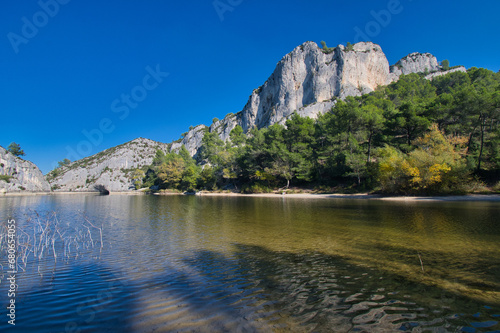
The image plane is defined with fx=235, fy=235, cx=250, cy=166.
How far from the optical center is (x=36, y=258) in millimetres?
8906

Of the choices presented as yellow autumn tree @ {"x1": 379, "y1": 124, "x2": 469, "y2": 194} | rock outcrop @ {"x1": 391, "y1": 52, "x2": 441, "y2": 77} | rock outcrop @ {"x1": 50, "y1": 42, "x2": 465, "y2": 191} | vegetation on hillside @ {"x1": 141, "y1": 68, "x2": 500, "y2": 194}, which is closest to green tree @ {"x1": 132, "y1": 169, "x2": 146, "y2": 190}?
rock outcrop @ {"x1": 50, "y1": 42, "x2": 465, "y2": 191}

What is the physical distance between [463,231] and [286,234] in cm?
915

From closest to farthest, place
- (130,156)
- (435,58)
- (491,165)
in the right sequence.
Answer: (491,165), (130,156), (435,58)

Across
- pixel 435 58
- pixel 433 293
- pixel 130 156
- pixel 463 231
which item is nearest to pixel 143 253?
pixel 433 293

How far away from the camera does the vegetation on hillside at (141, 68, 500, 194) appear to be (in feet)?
108

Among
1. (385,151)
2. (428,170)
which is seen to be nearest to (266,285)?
(428,170)

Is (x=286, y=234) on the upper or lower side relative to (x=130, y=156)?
lower

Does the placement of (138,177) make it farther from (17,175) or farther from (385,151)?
(385,151)

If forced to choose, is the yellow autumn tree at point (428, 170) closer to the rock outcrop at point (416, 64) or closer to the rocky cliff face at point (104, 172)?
the rocky cliff face at point (104, 172)

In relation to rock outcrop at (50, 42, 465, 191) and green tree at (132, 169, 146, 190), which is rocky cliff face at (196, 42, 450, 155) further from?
green tree at (132, 169, 146, 190)

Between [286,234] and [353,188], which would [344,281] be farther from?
[353,188]

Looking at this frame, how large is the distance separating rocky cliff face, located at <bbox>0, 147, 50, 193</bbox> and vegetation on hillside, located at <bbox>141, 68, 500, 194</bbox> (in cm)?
6020

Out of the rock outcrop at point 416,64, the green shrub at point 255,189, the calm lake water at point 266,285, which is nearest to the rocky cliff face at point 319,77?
the rock outcrop at point 416,64

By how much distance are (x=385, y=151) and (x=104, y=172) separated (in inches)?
5379
